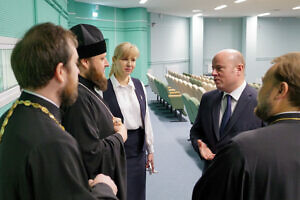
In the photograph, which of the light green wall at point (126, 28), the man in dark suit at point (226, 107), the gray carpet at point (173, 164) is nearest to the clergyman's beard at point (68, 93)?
the man in dark suit at point (226, 107)

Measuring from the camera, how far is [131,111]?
269 centimetres

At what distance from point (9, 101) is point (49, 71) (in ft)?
6.55

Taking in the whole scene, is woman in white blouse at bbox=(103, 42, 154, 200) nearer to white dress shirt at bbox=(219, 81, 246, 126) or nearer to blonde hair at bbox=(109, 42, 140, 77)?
blonde hair at bbox=(109, 42, 140, 77)

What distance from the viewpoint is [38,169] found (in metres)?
0.98

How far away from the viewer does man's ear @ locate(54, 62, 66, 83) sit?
3.61 ft

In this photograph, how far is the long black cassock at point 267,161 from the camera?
3.80ft

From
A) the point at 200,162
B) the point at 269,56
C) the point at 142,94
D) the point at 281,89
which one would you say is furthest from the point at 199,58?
the point at 281,89

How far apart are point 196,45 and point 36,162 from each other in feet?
58.4

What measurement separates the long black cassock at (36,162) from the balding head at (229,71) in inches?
64.0

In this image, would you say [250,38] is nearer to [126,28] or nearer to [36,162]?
[126,28]

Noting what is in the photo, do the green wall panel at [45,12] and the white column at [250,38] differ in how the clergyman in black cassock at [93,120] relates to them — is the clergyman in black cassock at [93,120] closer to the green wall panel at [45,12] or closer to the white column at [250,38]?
the green wall panel at [45,12]

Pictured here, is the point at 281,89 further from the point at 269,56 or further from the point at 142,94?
the point at 269,56

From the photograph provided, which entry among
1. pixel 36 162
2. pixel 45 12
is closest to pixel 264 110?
pixel 36 162

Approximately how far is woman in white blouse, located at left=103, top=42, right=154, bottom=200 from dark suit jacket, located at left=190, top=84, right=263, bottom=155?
476 mm
